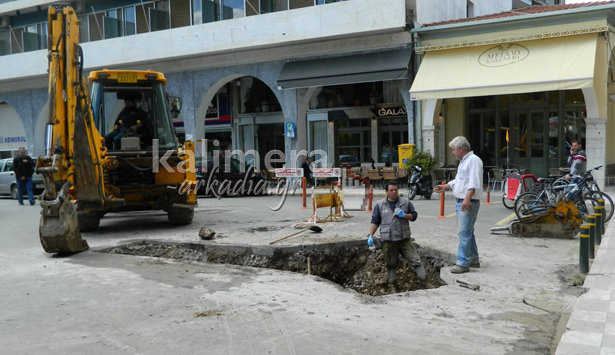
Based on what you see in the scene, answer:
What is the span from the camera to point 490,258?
7980 millimetres

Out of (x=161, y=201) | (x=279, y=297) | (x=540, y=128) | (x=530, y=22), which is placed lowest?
(x=279, y=297)

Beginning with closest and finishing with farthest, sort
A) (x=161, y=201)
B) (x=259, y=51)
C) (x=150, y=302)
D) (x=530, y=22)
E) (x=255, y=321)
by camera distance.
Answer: (x=255, y=321) → (x=150, y=302) → (x=161, y=201) → (x=530, y=22) → (x=259, y=51)

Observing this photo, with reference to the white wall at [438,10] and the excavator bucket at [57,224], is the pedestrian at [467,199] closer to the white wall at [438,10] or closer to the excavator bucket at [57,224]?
the excavator bucket at [57,224]

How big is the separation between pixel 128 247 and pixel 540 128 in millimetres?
16670

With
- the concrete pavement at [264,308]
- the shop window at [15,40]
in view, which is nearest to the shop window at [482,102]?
the concrete pavement at [264,308]

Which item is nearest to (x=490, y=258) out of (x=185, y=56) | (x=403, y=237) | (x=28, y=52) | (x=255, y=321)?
(x=403, y=237)

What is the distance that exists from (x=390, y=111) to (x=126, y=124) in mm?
13731

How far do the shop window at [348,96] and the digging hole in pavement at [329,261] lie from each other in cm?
1503

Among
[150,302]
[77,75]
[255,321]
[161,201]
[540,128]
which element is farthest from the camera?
[540,128]

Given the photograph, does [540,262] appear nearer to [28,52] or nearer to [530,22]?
[530,22]

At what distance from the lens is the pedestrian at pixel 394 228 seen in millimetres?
7508

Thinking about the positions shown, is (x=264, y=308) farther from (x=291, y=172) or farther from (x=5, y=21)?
(x=5, y=21)

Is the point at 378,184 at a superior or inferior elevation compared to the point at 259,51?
inferior

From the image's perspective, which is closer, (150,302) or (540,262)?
(150,302)
